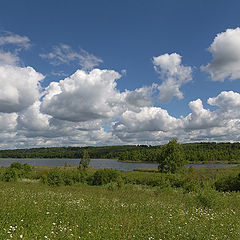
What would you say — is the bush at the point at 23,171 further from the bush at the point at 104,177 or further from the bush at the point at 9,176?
the bush at the point at 104,177

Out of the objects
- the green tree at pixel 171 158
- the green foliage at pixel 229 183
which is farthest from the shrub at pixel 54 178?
the green tree at pixel 171 158

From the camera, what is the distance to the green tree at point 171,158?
50.8 meters

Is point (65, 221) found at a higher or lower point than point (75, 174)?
higher

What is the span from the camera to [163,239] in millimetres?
6582

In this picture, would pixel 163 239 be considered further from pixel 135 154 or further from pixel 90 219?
pixel 135 154

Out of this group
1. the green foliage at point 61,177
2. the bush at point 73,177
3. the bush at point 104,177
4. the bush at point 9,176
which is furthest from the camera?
the bush at point 104,177

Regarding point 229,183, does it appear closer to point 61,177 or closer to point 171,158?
point 61,177

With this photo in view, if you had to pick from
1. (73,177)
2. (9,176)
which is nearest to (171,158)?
(73,177)

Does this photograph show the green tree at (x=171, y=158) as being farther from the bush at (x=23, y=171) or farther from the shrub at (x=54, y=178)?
the bush at (x=23, y=171)

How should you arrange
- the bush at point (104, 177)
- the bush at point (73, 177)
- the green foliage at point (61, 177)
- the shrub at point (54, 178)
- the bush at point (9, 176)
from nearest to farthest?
the shrub at point (54, 178)
the green foliage at point (61, 177)
the bush at point (73, 177)
the bush at point (9, 176)
the bush at point (104, 177)

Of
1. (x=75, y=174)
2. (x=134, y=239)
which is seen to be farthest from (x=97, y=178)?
(x=134, y=239)

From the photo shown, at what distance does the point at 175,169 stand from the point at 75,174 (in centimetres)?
2513

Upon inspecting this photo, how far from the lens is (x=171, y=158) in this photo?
5169 centimetres

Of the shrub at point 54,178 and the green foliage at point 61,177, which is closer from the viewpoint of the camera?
the shrub at point 54,178
